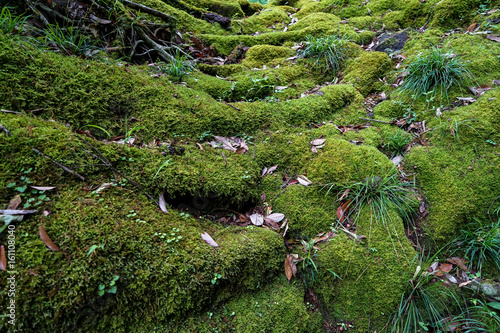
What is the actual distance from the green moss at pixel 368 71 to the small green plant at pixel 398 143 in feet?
3.82

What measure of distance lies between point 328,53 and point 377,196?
10.0 ft

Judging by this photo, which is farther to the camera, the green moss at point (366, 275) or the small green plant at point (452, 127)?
the small green plant at point (452, 127)

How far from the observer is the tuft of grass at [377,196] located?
264 centimetres

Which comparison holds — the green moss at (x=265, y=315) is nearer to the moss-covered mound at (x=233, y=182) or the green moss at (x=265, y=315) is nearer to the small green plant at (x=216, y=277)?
the moss-covered mound at (x=233, y=182)

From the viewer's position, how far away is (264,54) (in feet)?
16.7

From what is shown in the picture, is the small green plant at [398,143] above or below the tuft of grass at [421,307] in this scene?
above

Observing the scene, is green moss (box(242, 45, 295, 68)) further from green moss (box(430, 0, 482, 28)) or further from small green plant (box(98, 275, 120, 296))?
small green plant (box(98, 275, 120, 296))

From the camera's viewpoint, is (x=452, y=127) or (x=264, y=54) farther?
(x=264, y=54)

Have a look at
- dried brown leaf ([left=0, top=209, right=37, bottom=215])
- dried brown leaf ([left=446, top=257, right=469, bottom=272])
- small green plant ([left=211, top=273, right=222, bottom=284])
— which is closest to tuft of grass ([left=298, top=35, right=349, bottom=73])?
dried brown leaf ([left=446, top=257, right=469, bottom=272])

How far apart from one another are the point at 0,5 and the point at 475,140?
604cm

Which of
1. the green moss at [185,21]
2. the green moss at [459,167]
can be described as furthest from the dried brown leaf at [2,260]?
the green moss at [185,21]

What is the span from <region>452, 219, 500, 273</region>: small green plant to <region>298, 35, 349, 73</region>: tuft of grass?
3.16m

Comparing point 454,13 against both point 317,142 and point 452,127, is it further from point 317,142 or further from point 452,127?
point 317,142

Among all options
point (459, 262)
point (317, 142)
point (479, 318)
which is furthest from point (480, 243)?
point (317, 142)
